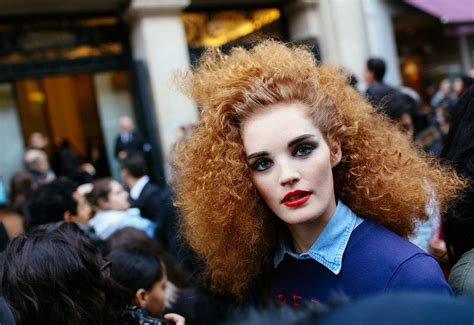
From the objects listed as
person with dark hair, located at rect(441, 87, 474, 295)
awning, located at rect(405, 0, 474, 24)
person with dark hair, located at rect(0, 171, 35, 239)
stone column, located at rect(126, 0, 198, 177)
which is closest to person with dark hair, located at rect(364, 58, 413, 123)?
person with dark hair, located at rect(441, 87, 474, 295)

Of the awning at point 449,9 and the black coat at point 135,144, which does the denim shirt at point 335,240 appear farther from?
the awning at point 449,9

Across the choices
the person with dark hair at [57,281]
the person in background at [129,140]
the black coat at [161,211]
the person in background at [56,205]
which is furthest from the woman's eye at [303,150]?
the person in background at [129,140]

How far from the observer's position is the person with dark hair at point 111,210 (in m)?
4.25

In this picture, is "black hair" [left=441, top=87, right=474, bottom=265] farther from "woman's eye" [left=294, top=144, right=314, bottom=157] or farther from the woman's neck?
"woman's eye" [left=294, top=144, right=314, bottom=157]

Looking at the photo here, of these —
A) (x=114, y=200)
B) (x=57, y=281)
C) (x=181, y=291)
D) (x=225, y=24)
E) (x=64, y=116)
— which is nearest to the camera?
(x=57, y=281)

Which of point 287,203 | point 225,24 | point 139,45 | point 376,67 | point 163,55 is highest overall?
point 225,24

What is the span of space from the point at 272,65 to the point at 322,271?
680 millimetres

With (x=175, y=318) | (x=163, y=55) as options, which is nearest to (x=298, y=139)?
(x=175, y=318)

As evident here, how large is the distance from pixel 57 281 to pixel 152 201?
9.41ft

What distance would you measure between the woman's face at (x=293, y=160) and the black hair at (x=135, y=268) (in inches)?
47.0

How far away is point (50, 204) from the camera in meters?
3.83

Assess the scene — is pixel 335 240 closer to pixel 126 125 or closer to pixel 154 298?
pixel 154 298

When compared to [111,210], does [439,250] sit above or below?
below

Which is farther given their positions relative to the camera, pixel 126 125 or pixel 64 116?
pixel 64 116
